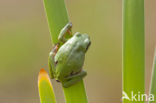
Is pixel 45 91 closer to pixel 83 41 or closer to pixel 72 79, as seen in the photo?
pixel 72 79

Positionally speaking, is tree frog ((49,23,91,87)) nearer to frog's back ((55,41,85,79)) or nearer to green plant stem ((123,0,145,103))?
frog's back ((55,41,85,79))

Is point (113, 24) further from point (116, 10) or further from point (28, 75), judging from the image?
point (28, 75)

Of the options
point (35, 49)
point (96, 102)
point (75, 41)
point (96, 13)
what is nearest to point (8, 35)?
point (35, 49)

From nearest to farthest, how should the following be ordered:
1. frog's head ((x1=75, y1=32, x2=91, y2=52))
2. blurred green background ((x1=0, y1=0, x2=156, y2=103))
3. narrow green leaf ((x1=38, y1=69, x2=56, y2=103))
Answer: narrow green leaf ((x1=38, y1=69, x2=56, y2=103)), frog's head ((x1=75, y1=32, x2=91, y2=52)), blurred green background ((x1=0, y1=0, x2=156, y2=103))

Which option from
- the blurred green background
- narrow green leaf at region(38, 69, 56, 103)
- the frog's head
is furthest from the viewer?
the blurred green background

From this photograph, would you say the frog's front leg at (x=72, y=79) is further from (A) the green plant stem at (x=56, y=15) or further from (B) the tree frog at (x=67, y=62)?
(A) the green plant stem at (x=56, y=15)

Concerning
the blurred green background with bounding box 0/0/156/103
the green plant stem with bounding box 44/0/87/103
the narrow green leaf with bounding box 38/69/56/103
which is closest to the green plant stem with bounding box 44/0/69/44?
the green plant stem with bounding box 44/0/87/103

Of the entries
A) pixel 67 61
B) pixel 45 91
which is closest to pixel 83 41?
pixel 67 61
